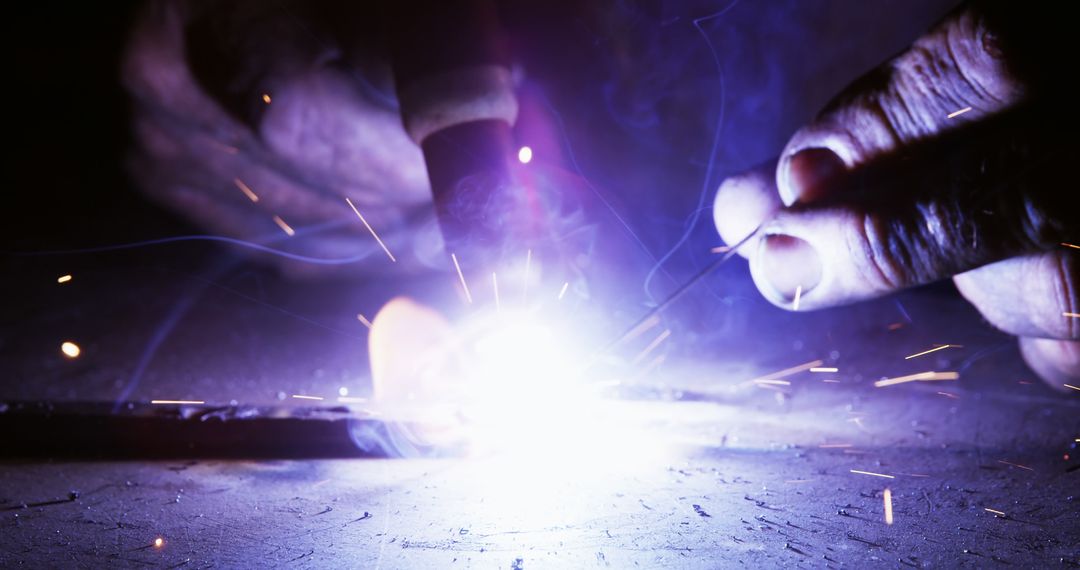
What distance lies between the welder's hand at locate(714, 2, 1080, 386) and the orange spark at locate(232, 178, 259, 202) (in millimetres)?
3645

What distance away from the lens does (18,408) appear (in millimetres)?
2387

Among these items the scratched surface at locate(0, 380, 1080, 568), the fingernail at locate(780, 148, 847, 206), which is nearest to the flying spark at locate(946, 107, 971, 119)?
the fingernail at locate(780, 148, 847, 206)

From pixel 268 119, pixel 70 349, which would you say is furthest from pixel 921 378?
pixel 70 349

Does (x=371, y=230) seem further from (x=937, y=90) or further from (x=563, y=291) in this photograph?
(x=937, y=90)

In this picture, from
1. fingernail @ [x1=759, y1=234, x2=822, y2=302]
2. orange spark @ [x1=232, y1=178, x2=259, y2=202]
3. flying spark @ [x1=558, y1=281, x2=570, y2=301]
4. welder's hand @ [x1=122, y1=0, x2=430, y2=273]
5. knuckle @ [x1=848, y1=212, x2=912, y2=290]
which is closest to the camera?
knuckle @ [x1=848, y1=212, x2=912, y2=290]

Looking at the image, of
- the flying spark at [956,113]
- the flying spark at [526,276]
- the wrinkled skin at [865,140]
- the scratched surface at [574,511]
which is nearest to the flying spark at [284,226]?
the wrinkled skin at [865,140]

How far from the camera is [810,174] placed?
7.94 ft

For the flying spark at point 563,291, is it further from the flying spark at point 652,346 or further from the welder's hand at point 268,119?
the welder's hand at point 268,119

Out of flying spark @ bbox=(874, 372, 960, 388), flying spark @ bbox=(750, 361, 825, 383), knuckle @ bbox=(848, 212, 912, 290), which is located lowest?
flying spark @ bbox=(874, 372, 960, 388)

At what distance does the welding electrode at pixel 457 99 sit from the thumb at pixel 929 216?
1.16 m

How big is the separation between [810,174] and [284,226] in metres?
4.16

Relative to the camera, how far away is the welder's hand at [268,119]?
3.62m

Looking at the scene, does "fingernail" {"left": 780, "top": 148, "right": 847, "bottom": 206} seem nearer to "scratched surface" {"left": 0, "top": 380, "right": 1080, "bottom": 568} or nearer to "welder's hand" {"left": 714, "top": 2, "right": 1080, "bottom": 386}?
"welder's hand" {"left": 714, "top": 2, "right": 1080, "bottom": 386}

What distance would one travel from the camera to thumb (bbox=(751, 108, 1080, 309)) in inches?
74.0
